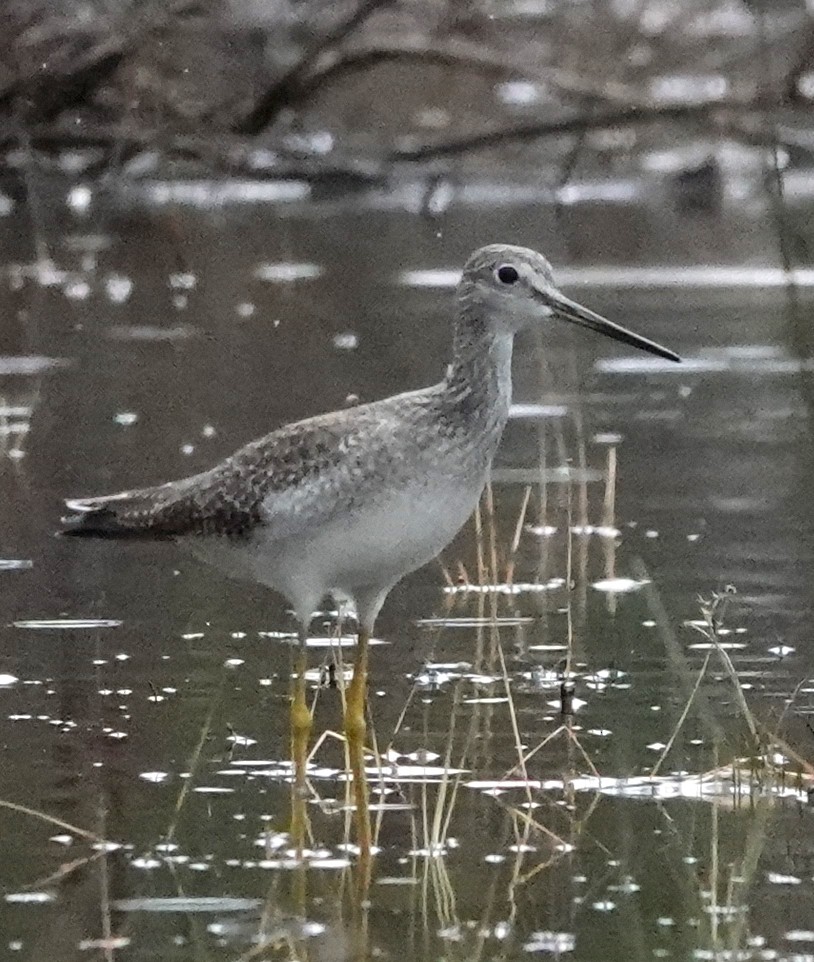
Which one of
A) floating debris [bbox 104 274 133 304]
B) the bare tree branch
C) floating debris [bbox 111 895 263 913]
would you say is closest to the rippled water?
floating debris [bbox 111 895 263 913]

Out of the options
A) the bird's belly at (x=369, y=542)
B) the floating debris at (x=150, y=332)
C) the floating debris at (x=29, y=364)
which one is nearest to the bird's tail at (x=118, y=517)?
the bird's belly at (x=369, y=542)

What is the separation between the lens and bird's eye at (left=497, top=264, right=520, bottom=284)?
240 inches

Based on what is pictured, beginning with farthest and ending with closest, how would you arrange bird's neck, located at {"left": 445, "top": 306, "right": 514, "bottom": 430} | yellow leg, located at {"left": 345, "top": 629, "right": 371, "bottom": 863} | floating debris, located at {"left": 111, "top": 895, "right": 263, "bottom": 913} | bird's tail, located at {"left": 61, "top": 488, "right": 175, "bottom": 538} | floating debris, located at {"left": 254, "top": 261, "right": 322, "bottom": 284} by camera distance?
floating debris, located at {"left": 254, "top": 261, "right": 322, "bottom": 284} < bird's tail, located at {"left": 61, "top": 488, "right": 175, "bottom": 538} < bird's neck, located at {"left": 445, "top": 306, "right": 514, "bottom": 430} < yellow leg, located at {"left": 345, "top": 629, "right": 371, "bottom": 863} < floating debris, located at {"left": 111, "top": 895, "right": 263, "bottom": 913}

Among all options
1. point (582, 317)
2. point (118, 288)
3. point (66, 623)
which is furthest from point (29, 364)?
point (582, 317)

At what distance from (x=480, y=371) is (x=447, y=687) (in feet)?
3.40

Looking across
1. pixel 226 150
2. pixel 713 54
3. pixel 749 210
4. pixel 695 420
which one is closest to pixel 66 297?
pixel 226 150

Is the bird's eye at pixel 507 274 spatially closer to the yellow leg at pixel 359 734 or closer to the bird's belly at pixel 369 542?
the bird's belly at pixel 369 542

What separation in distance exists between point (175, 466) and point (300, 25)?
1041 cm

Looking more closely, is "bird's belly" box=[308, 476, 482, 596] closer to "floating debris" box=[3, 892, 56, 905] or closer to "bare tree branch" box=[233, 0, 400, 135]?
"floating debris" box=[3, 892, 56, 905]

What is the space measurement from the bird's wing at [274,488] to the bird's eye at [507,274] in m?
0.40

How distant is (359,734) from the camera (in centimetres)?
598

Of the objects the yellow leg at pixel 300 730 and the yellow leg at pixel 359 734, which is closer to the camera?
the yellow leg at pixel 359 734

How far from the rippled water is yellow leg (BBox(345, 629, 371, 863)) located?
65mm

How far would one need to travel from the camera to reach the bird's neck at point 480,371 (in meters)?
6.01
